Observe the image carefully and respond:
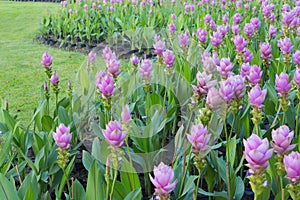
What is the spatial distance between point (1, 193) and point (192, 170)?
1.00 meters

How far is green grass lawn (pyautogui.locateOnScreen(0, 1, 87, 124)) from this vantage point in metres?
4.54

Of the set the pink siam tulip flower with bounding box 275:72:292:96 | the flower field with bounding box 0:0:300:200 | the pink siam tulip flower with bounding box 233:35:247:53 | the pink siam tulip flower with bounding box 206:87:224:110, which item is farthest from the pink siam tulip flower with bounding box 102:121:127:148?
the pink siam tulip flower with bounding box 233:35:247:53

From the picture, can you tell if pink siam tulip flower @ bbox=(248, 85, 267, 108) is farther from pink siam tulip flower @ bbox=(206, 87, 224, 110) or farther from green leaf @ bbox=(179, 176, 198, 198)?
green leaf @ bbox=(179, 176, 198, 198)

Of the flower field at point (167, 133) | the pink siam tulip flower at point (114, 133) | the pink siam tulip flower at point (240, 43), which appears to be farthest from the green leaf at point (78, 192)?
the pink siam tulip flower at point (240, 43)

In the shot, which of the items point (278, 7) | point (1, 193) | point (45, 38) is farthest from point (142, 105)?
point (45, 38)

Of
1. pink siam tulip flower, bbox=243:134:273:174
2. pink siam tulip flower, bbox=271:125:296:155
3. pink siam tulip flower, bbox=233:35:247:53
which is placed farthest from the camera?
pink siam tulip flower, bbox=233:35:247:53

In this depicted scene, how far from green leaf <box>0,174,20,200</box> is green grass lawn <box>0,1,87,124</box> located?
1.38 meters

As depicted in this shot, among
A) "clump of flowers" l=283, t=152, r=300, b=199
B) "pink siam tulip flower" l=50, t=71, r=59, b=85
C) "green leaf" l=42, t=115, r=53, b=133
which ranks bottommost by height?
"green leaf" l=42, t=115, r=53, b=133

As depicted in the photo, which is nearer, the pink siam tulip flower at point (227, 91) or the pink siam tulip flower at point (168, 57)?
the pink siam tulip flower at point (227, 91)

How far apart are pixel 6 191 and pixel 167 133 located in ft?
4.29

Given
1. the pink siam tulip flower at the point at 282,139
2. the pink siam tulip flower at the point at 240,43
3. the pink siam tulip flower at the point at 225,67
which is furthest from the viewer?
the pink siam tulip flower at the point at 240,43

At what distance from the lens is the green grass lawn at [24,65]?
14.9 ft

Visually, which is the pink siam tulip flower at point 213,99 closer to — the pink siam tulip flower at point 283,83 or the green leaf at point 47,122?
the pink siam tulip flower at point 283,83

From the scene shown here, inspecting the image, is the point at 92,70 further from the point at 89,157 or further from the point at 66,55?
the point at 66,55
